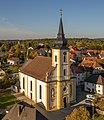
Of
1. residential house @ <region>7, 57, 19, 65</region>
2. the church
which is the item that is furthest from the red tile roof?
residential house @ <region>7, 57, 19, 65</region>

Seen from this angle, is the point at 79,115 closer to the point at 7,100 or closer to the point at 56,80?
the point at 56,80

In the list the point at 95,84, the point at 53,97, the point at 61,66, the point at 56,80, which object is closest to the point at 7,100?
the point at 53,97

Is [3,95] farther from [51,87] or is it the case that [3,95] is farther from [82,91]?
[82,91]

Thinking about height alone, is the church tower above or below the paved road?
above

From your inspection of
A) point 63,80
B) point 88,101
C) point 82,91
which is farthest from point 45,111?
point 82,91

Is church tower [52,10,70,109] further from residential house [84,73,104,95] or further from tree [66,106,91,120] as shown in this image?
residential house [84,73,104,95]

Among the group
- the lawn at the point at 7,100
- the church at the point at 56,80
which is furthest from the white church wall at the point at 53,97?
the lawn at the point at 7,100
